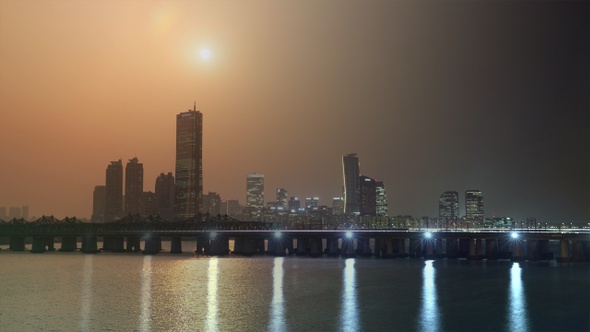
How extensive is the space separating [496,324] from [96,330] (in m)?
38.4

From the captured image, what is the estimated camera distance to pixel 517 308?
224ft

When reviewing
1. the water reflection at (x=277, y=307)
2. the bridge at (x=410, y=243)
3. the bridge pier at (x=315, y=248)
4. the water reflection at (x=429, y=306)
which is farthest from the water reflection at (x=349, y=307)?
the bridge pier at (x=315, y=248)

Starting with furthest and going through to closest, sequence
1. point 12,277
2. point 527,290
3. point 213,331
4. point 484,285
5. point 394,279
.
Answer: point 12,277 < point 394,279 < point 484,285 < point 527,290 < point 213,331

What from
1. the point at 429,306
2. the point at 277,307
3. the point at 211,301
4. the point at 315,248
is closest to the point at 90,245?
the point at 315,248

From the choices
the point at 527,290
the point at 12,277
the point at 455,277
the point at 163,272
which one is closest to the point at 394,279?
the point at 455,277

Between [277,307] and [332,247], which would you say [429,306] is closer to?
[277,307]

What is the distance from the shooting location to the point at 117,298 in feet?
249

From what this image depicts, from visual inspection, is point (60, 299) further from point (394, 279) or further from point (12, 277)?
point (394, 279)

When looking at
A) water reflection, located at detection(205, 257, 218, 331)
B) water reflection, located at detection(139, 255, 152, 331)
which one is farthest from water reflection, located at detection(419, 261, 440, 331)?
water reflection, located at detection(139, 255, 152, 331)

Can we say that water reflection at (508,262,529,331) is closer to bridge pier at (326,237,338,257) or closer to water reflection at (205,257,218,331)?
water reflection at (205,257,218,331)

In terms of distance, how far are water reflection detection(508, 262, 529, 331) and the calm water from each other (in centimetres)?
12

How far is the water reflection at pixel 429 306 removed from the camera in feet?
189

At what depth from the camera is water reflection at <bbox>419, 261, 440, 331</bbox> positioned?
57.6m

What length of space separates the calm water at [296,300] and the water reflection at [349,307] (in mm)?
143
